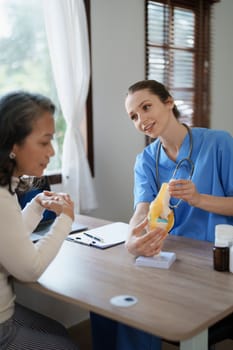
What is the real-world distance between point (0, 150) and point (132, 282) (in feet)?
1.72

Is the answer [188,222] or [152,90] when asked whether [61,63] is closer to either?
[152,90]

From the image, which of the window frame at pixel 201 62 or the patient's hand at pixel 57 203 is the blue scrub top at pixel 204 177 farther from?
the window frame at pixel 201 62

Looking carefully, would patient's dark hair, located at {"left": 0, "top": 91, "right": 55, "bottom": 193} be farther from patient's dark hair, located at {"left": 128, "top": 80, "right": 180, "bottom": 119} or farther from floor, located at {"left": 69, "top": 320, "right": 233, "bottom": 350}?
floor, located at {"left": 69, "top": 320, "right": 233, "bottom": 350}

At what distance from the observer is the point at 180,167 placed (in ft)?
6.27

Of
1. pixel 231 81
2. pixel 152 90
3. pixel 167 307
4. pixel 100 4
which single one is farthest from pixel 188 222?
pixel 231 81

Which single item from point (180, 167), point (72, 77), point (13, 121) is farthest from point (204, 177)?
point (72, 77)

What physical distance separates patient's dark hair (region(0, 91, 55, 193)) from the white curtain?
1.35 metres

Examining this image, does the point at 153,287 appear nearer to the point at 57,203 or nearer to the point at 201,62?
the point at 57,203

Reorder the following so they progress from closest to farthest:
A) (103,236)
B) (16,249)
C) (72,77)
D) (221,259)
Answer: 1. (16,249)
2. (221,259)
3. (103,236)
4. (72,77)

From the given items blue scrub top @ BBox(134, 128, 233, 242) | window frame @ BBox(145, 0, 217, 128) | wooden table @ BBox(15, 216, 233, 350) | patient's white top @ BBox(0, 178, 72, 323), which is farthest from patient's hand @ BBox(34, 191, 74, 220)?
window frame @ BBox(145, 0, 217, 128)

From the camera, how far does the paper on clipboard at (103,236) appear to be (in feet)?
5.69

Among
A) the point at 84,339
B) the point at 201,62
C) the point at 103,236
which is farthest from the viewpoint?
the point at 201,62

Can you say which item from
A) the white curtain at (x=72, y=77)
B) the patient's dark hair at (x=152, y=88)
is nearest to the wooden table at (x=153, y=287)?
the patient's dark hair at (x=152, y=88)

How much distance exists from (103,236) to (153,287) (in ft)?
1.77
